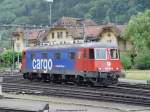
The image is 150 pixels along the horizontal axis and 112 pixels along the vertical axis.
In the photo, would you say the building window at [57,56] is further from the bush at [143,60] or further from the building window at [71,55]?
the bush at [143,60]

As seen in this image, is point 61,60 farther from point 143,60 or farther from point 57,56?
point 143,60

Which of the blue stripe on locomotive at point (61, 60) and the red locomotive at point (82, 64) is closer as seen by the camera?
the red locomotive at point (82, 64)

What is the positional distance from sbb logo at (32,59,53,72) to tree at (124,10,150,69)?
669 inches

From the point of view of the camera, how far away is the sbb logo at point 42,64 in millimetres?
39875

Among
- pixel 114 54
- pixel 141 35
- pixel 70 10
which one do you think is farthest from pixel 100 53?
pixel 70 10

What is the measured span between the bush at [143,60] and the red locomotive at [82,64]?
25058mm

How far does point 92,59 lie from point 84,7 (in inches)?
3349

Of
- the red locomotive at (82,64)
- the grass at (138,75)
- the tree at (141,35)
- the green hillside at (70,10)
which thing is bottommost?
the grass at (138,75)

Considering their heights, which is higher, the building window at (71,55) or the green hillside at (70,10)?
the green hillside at (70,10)

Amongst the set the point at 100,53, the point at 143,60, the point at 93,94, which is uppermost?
the point at 100,53

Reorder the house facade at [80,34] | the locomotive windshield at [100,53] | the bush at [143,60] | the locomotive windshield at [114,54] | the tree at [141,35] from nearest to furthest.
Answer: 1. the locomotive windshield at [100,53]
2. the locomotive windshield at [114,54]
3. the tree at [141,35]
4. the bush at [143,60]
5. the house facade at [80,34]

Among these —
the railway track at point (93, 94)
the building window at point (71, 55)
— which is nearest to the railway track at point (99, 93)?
the railway track at point (93, 94)

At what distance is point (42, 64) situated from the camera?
4100 cm

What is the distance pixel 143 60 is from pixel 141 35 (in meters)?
7.09
